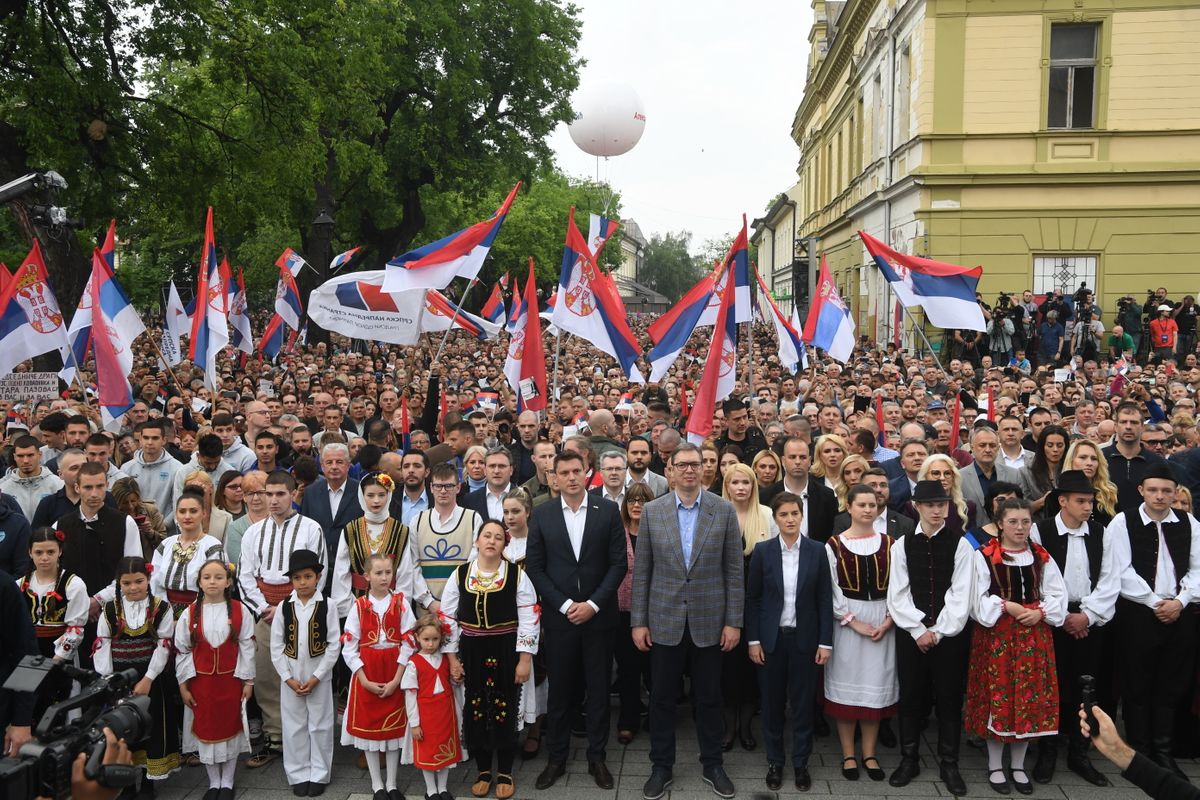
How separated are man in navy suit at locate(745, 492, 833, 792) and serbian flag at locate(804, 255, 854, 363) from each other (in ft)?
24.8

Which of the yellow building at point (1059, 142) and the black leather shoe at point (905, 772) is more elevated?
the yellow building at point (1059, 142)

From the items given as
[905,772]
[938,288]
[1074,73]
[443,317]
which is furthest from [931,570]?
[1074,73]

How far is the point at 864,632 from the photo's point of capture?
598 centimetres

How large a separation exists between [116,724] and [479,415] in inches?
262

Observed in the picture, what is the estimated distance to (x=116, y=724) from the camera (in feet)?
11.3

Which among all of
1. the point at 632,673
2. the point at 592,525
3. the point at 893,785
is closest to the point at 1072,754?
the point at 893,785

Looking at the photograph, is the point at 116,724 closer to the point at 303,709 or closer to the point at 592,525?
the point at 303,709

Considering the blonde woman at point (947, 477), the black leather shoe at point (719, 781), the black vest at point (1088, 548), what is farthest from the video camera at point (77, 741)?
the black vest at point (1088, 548)

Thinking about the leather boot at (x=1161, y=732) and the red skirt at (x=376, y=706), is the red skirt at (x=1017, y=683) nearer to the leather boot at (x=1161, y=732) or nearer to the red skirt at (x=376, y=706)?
the leather boot at (x=1161, y=732)

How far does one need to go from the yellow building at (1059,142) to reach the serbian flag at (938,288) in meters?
9.85

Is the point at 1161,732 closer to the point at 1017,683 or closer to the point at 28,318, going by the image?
the point at 1017,683

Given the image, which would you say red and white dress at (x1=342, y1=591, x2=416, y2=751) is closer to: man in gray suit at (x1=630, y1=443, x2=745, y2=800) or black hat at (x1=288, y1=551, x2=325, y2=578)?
black hat at (x1=288, y1=551, x2=325, y2=578)

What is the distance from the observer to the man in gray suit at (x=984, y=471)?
24.9 ft

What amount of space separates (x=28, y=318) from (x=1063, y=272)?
2106 cm
